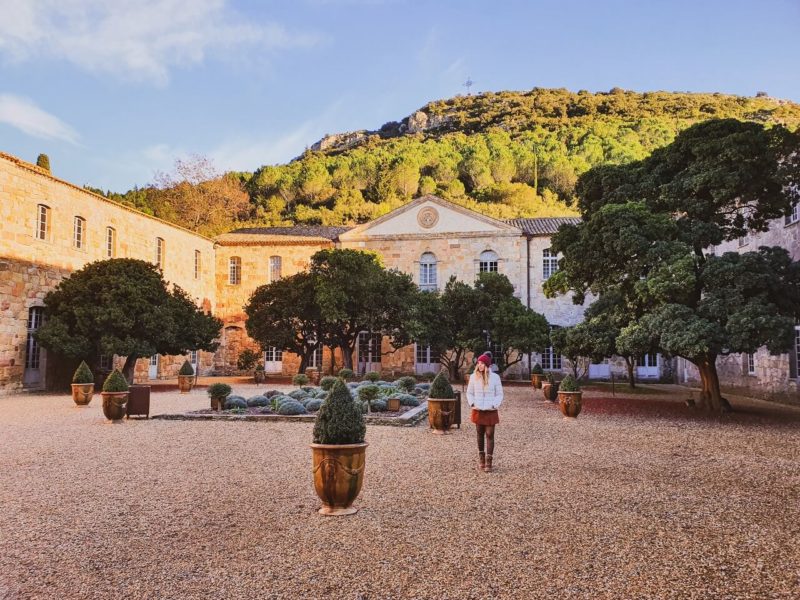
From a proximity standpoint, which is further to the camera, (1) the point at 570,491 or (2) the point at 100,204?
(2) the point at 100,204

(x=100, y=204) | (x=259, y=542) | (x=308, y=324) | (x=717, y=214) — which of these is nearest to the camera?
(x=259, y=542)

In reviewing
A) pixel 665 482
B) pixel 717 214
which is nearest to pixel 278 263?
pixel 717 214

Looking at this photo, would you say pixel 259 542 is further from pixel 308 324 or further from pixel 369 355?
pixel 369 355

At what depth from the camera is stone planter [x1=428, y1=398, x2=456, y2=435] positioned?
462 inches

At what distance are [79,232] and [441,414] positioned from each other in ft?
62.6

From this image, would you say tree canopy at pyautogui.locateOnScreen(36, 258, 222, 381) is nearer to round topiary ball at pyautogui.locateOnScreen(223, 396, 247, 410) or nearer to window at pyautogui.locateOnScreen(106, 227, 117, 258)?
window at pyautogui.locateOnScreen(106, 227, 117, 258)

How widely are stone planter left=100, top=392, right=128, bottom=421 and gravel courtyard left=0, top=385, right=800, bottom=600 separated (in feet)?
7.35

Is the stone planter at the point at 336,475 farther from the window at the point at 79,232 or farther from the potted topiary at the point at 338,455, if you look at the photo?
the window at the point at 79,232

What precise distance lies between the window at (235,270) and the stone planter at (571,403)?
25592 mm

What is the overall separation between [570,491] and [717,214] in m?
11.4

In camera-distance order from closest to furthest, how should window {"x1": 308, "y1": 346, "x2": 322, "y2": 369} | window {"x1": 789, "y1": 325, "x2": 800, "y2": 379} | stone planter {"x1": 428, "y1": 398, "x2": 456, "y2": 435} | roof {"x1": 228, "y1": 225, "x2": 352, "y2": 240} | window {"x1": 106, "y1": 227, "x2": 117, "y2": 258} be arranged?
stone planter {"x1": 428, "y1": 398, "x2": 456, "y2": 435}, window {"x1": 789, "y1": 325, "x2": 800, "y2": 379}, window {"x1": 106, "y1": 227, "x2": 117, "y2": 258}, window {"x1": 308, "y1": 346, "x2": 322, "y2": 369}, roof {"x1": 228, "y1": 225, "x2": 352, "y2": 240}

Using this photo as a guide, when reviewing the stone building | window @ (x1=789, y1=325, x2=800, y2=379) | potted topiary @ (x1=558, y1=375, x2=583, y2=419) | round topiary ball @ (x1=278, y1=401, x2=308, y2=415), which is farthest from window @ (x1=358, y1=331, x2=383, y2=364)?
potted topiary @ (x1=558, y1=375, x2=583, y2=419)

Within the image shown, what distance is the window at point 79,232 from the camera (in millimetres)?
24281

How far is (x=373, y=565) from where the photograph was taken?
454 cm
